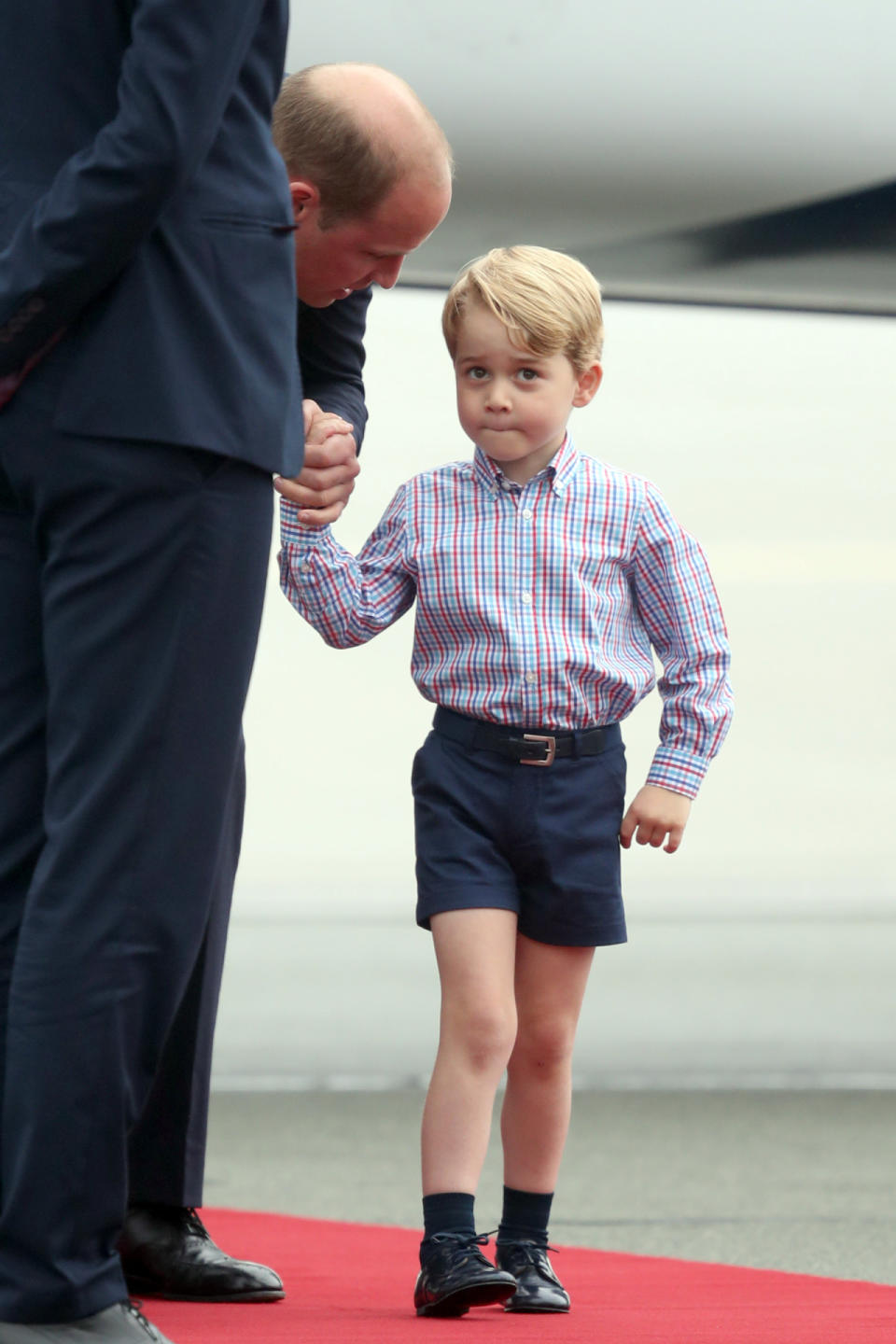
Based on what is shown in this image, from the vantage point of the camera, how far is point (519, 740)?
162 cm

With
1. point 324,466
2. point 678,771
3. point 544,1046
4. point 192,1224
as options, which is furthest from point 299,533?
point 192,1224

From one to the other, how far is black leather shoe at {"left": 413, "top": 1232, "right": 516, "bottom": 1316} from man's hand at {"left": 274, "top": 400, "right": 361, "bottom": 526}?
2.13ft

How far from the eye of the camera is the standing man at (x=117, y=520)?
3.36ft

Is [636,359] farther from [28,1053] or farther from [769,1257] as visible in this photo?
[28,1053]

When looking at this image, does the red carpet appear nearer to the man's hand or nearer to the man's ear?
the man's hand

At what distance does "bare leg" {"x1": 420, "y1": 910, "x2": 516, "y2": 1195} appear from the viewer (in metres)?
1.55

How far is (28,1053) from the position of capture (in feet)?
3.43

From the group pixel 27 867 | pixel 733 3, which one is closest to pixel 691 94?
pixel 733 3

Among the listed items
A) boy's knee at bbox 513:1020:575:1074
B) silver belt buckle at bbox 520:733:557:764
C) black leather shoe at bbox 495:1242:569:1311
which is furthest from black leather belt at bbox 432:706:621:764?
black leather shoe at bbox 495:1242:569:1311

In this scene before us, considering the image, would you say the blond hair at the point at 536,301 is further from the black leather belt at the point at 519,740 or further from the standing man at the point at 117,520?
the standing man at the point at 117,520

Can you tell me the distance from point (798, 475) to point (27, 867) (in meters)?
3.04

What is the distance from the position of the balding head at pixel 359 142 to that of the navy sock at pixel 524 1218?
90 cm

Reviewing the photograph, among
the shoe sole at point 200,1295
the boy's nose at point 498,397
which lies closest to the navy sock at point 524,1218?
the shoe sole at point 200,1295

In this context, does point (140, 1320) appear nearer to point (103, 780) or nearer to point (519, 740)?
point (103, 780)
